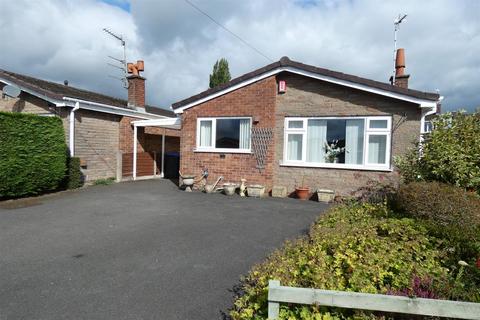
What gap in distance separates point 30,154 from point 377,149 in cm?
1081

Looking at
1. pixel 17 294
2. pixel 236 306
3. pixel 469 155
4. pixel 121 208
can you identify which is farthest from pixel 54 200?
pixel 469 155

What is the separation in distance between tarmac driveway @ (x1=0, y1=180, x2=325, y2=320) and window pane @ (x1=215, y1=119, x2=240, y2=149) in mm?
2993

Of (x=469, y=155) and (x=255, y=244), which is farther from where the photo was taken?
(x=469, y=155)

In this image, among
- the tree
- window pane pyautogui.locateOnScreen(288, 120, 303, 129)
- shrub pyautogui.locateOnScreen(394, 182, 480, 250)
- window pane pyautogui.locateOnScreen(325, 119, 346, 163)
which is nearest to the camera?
shrub pyautogui.locateOnScreen(394, 182, 480, 250)

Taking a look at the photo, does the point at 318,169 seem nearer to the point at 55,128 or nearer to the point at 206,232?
the point at 206,232

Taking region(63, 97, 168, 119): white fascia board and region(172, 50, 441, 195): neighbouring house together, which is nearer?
region(172, 50, 441, 195): neighbouring house

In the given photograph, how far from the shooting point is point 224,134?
11320 mm

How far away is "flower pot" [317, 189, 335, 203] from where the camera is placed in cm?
941

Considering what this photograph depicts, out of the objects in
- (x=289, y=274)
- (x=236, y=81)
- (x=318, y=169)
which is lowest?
(x=289, y=274)

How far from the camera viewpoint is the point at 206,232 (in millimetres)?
5863

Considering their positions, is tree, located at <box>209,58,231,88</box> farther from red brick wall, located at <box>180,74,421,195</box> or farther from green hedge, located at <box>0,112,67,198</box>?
green hedge, located at <box>0,112,67,198</box>

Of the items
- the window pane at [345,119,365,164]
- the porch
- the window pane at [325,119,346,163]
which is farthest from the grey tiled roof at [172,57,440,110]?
the porch

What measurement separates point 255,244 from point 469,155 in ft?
17.4

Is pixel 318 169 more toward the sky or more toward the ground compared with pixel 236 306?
more toward the sky
